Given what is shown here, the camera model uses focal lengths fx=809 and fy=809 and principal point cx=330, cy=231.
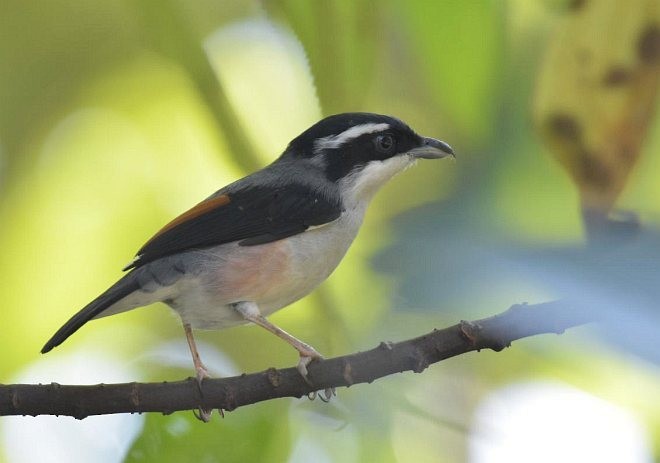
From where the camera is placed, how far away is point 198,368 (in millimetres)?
1207

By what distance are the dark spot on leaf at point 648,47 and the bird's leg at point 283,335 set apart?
60 centimetres

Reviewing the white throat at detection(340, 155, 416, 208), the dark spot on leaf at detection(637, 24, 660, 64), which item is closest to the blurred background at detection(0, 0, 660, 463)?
the dark spot on leaf at detection(637, 24, 660, 64)

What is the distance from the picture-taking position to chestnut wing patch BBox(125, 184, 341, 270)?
1269 mm

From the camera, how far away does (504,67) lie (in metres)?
0.50

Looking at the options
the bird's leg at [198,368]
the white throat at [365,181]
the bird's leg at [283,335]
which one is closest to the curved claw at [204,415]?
the bird's leg at [198,368]

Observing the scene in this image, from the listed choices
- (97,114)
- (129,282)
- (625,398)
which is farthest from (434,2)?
(97,114)

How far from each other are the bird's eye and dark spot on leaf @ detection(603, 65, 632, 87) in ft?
2.52

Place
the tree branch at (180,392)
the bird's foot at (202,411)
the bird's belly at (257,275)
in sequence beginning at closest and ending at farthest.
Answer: the tree branch at (180,392) → the bird's foot at (202,411) → the bird's belly at (257,275)

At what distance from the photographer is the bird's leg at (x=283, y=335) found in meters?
1.00

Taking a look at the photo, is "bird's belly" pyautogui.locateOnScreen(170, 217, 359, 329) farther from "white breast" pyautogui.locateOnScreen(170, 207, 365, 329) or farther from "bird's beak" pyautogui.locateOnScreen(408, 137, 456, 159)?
"bird's beak" pyautogui.locateOnScreen(408, 137, 456, 159)

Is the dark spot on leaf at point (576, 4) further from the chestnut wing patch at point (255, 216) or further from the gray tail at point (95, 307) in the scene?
the chestnut wing patch at point (255, 216)

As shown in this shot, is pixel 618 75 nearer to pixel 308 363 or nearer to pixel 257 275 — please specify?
pixel 308 363

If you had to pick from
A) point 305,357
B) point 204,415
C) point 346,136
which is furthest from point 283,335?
point 346,136

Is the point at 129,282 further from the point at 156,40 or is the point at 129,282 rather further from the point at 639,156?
the point at 639,156
